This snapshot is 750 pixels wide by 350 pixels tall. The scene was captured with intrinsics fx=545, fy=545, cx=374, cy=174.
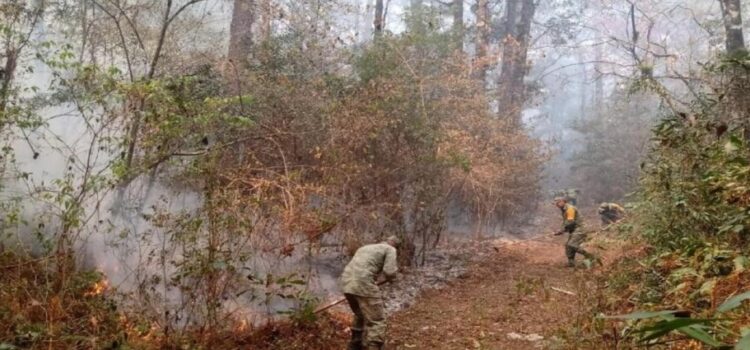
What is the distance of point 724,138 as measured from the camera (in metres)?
7.22

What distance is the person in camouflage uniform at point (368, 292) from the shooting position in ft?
22.8

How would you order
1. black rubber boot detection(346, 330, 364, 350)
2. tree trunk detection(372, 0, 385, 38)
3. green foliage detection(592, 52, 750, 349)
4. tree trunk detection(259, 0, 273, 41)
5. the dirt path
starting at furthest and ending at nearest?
tree trunk detection(259, 0, 273, 41), tree trunk detection(372, 0, 385, 38), the dirt path, black rubber boot detection(346, 330, 364, 350), green foliage detection(592, 52, 750, 349)

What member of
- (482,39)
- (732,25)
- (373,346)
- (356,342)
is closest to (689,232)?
(373,346)

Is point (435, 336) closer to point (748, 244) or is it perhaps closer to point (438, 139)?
point (748, 244)

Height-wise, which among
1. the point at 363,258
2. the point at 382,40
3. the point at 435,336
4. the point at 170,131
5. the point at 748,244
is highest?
the point at 382,40

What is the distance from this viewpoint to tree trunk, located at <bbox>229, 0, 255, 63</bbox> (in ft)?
44.4

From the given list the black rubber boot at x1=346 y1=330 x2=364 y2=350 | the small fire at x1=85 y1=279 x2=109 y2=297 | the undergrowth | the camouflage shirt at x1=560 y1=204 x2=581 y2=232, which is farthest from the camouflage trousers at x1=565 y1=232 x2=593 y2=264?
the small fire at x1=85 y1=279 x2=109 y2=297

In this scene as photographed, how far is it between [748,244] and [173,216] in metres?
6.73

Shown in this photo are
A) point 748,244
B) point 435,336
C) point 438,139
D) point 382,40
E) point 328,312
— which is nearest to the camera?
point 748,244

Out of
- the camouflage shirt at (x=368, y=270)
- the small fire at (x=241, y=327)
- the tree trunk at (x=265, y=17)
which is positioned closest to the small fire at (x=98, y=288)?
the small fire at (x=241, y=327)

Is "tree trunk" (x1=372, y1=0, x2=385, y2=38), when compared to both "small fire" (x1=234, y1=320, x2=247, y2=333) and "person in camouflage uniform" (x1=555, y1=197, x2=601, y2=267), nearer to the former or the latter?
"person in camouflage uniform" (x1=555, y1=197, x2=601, y2=267)

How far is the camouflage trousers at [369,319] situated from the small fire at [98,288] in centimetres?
326

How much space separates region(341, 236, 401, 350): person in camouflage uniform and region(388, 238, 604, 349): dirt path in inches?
22.9

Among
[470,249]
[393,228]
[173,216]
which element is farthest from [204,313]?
[470,249]
